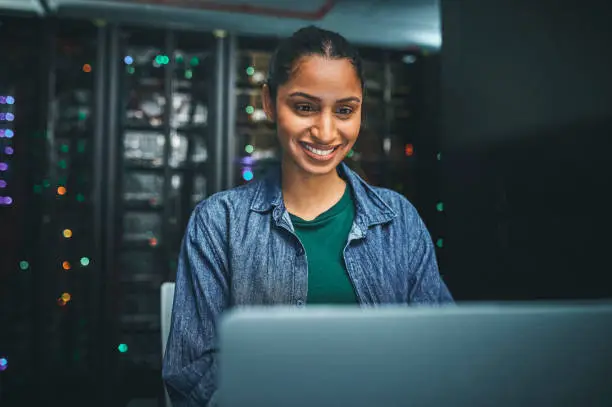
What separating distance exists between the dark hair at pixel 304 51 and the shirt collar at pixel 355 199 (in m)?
0.16

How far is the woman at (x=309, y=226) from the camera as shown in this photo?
907 mm

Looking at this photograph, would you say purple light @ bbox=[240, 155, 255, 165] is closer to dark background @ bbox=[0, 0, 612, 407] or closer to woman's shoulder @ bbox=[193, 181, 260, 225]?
dark background @ bbox=[0, 0, 612, 407]

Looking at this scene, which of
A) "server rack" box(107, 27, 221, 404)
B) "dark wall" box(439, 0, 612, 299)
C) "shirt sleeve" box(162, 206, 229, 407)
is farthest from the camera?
"server rack" box(107, 27, 221, 404)

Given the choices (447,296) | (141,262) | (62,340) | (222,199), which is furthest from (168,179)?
(447,296)

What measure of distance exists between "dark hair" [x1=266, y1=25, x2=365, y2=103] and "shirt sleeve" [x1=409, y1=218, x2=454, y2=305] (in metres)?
0.34

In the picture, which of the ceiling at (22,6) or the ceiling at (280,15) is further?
the ceiling at (22,6)

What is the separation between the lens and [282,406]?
37cm

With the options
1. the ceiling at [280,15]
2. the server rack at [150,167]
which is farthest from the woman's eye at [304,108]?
the server rack at [150,167]

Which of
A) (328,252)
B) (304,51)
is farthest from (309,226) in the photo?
(304,51)

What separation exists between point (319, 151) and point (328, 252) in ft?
0.60

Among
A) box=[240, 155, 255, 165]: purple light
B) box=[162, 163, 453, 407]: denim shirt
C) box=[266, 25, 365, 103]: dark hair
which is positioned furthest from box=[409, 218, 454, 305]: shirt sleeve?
box=[240, 155, 255, 165]: purple light

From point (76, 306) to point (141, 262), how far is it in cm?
40

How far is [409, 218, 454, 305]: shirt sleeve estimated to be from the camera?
Result: 941 millimetres

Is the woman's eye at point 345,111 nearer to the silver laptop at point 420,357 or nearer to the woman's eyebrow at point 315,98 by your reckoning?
the woman's eyebrow at point 315,98
